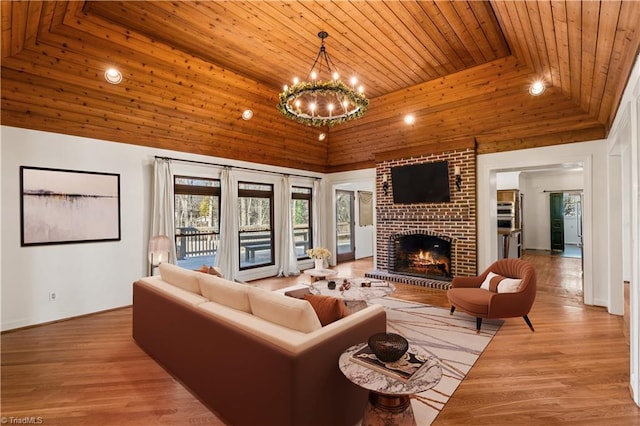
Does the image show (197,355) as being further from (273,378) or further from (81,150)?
(81,150)

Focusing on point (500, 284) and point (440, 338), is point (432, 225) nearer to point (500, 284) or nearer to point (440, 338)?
point (500, 284)

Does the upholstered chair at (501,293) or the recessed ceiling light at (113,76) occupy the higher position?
the recessed ceiling light at (113,76)

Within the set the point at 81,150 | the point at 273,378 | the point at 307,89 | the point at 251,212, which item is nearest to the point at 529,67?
the point at 307,89

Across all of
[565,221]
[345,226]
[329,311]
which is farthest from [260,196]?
[565,221]

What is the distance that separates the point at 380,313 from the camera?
231 cm

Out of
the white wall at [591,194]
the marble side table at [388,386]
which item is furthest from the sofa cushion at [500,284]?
the marble side table at [388,386]

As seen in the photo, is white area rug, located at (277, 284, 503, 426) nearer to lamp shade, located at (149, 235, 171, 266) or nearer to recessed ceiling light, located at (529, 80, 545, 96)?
recessed ceiling light, located at (529, 80, 545, 96)

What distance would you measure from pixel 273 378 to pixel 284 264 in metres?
5.30

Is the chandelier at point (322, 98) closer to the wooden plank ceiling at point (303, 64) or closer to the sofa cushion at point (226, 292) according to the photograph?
the wooden plank ceiling at point (303, 64)

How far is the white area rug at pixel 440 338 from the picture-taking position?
2.32 m

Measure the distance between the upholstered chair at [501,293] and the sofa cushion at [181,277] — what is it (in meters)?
3.17

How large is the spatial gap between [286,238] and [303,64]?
3943 millimetres

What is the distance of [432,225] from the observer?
Result: 19.9 feet

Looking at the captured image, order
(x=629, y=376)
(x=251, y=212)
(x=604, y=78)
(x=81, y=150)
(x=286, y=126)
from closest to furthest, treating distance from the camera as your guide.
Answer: (x=629, y=376) < (x=604, y=78) < (x=81, y=150) < (x=286, y=126) < (x=251, y=212)
